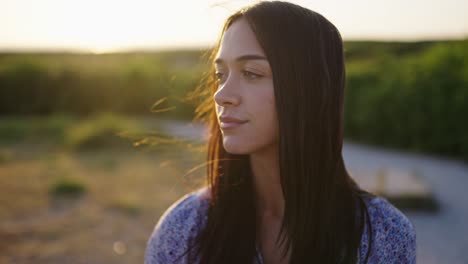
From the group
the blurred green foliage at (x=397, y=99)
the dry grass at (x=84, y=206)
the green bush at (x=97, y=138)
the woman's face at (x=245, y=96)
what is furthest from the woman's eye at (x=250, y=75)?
the green bush at (x=97, y=138)

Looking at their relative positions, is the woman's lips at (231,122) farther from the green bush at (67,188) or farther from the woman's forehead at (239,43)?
the green bush at (67,188)

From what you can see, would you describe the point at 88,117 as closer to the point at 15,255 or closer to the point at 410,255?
the point at 15,255

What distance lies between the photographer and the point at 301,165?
5.89 ft

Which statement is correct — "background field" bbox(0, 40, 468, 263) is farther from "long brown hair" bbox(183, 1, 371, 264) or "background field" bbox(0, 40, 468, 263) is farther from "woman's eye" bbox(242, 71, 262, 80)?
"woman's eye" bbox(242, 71, 262, 80)

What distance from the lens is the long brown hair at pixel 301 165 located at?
5.60ft

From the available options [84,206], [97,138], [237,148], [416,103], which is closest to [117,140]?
[97,138]

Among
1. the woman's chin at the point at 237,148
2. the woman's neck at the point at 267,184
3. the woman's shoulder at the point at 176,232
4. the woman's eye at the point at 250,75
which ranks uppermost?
the woman's eye at the point at 250,75

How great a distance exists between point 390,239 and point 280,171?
512 mm

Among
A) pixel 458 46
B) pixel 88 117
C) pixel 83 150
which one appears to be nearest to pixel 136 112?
pixel 88 117

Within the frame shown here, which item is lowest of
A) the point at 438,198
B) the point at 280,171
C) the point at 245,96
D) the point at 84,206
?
the point at 438,198

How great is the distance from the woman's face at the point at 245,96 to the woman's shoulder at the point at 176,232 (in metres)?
0.41

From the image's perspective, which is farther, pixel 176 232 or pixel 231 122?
pixel 176 232

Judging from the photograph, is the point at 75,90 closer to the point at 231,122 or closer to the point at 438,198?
the point at 438,198

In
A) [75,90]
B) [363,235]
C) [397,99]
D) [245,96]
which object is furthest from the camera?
[75,90]
